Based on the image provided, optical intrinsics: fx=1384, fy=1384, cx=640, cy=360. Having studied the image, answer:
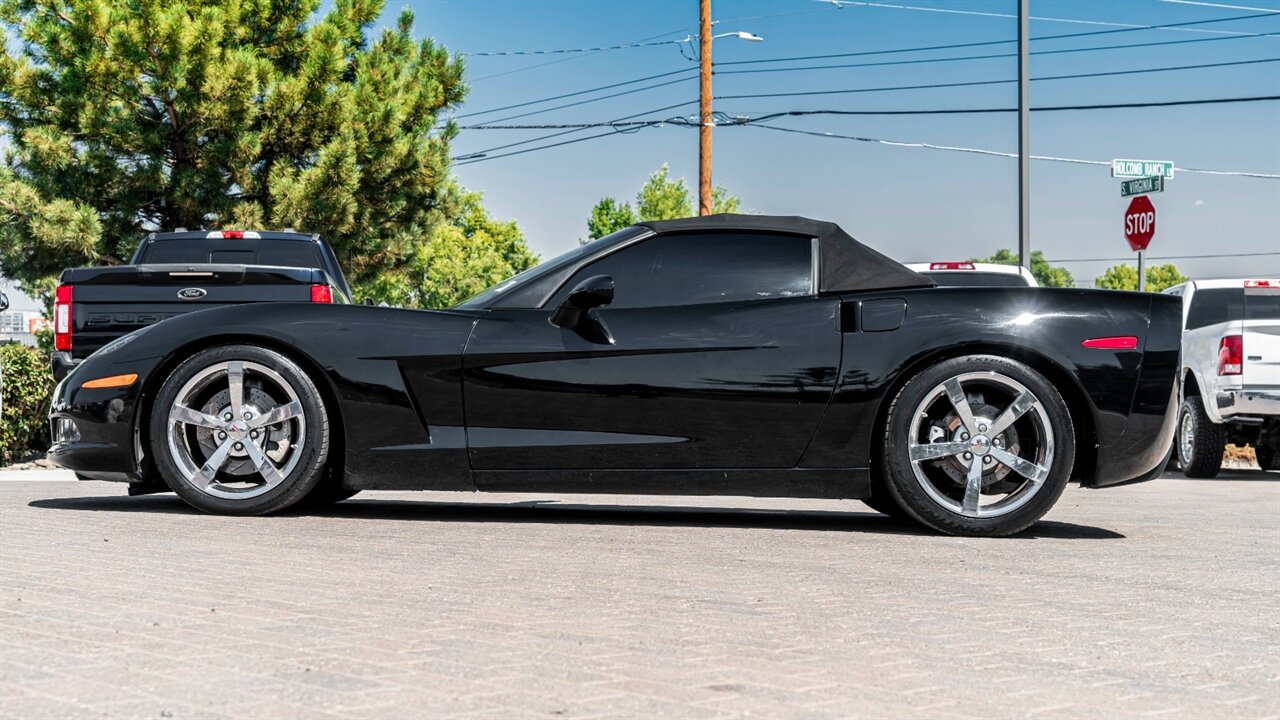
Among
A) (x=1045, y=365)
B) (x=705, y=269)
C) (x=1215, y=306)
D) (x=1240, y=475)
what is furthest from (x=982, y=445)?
(x=1215, y=306)

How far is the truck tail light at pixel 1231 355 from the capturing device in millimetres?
12023

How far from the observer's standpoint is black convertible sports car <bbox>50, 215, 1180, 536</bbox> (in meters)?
5.94

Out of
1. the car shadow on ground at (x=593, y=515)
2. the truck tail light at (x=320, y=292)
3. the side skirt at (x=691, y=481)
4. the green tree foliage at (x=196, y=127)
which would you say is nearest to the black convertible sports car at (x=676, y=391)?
the side skirt at (x=691, y=481)

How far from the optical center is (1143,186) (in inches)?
694

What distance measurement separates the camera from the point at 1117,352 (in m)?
6.05

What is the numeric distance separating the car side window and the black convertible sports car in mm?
10

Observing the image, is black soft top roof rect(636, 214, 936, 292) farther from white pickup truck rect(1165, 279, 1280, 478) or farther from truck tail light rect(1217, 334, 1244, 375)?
truck tail light rect(1217, 334, 1244, 375)

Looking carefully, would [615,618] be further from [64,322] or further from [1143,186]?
[1143,186]

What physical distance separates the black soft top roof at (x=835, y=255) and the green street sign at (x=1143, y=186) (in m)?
12.3

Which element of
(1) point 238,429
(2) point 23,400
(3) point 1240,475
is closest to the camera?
(1) point 238,429

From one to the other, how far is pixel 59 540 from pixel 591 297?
93.5 inches

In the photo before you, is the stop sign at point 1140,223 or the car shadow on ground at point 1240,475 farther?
the stop sign at point 1140,223

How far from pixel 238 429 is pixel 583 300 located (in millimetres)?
1643

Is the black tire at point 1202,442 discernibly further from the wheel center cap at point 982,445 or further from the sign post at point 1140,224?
the wheel center cap at point 982,445
